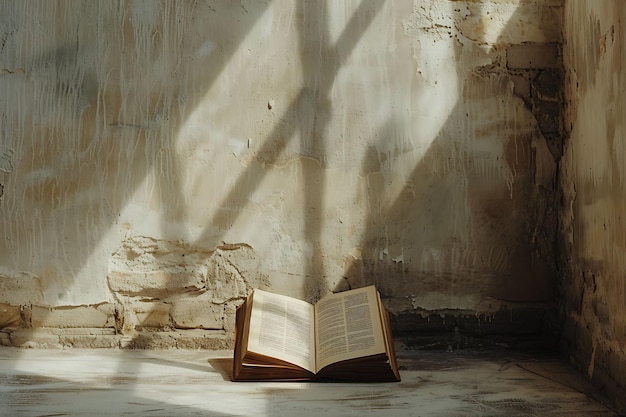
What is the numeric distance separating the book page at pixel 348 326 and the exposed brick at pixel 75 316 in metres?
0.80

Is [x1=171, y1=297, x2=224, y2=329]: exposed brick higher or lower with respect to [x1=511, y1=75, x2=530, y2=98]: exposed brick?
lower

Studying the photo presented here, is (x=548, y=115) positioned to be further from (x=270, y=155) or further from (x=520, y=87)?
(x=270, y=155)

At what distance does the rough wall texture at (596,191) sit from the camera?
1.97m

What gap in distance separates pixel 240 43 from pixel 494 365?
1525mm

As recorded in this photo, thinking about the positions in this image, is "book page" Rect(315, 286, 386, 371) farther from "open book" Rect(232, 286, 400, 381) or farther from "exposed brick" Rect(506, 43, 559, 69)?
"exposed brick" Rect(506, 43, 559, 69)

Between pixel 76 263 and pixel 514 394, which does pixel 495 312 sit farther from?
pixel 76 263

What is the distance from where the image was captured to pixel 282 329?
219 cm

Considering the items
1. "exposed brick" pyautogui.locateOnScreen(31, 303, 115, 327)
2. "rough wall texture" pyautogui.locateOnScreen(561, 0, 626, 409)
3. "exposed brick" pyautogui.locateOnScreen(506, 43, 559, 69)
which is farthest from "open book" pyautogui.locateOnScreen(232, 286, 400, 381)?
"exposed brick" pyautogui.locateOnScreen(506, 43, 559, 69)

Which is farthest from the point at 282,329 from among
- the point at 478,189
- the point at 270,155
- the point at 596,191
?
the point at 596,191

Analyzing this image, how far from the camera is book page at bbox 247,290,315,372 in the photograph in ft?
6.82

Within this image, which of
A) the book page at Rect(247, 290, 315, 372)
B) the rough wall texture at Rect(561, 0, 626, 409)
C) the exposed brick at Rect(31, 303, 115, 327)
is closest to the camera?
the rough wall texture at Rect(561, 0, 626, 409)

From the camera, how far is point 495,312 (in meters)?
2.56

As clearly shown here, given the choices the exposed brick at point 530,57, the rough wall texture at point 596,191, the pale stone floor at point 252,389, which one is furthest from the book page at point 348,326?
the exposed brick at point 530,57

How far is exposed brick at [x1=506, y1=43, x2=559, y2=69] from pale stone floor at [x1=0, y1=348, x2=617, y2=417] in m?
1.13
